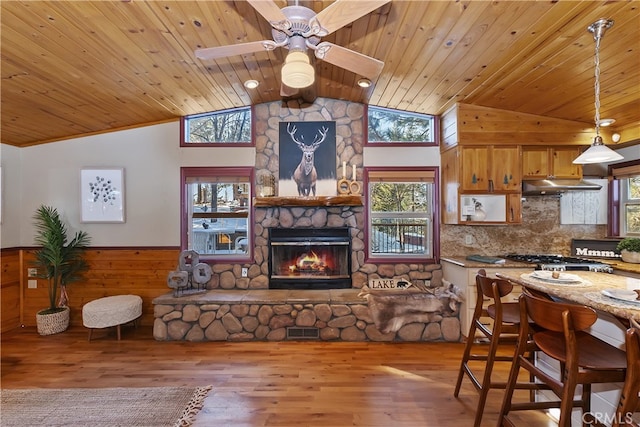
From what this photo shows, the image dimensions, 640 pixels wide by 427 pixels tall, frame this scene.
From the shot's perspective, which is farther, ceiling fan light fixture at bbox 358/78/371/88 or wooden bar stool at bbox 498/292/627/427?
ceiling fan light fixture at bbox 358/78/371/88

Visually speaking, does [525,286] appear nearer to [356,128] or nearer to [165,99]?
[356,128]

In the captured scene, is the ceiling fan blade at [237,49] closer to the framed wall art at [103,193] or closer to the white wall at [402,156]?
the white wall at [402,156]

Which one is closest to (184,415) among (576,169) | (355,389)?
(355,389)

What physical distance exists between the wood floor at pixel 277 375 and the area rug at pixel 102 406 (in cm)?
11

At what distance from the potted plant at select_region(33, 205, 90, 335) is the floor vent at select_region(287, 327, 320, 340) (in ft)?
9.46

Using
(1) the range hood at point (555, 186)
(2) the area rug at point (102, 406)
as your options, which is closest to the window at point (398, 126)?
(1) the range hood at point (555, 186)

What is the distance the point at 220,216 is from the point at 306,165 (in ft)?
4.64

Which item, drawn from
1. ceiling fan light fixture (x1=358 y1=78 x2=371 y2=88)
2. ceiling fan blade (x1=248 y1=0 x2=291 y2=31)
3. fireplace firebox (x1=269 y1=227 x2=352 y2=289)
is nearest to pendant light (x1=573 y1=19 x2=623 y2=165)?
ceiling fan light fixture (x1=358 y1=78 x2=371 y2=88)

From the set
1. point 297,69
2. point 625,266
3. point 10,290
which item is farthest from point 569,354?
point 10,290

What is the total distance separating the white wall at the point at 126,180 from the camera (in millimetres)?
4164

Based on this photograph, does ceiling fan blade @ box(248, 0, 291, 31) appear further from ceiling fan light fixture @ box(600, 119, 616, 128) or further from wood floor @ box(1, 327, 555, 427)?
ceiling fan light fixture @ box(600, 119, 616, 128)

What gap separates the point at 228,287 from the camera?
13.9 feet

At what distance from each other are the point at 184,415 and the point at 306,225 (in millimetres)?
2548

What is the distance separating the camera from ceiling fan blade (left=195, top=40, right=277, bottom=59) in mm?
2031
